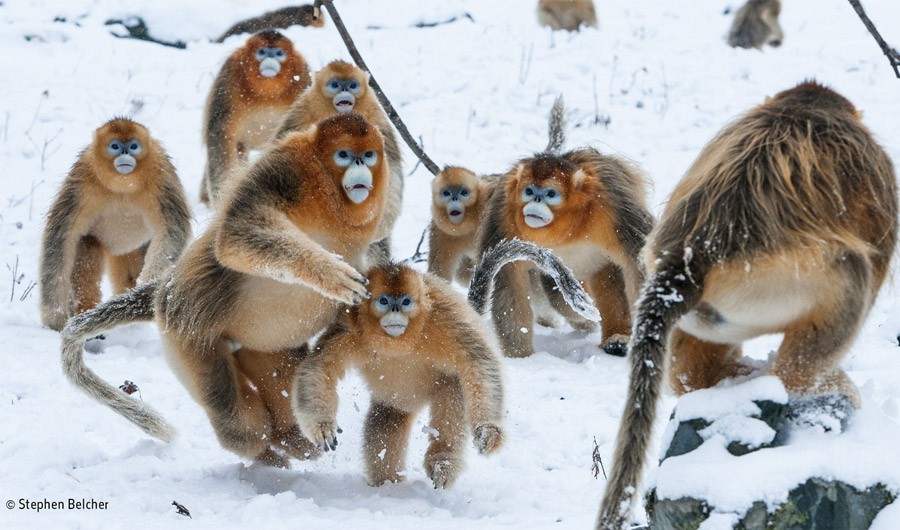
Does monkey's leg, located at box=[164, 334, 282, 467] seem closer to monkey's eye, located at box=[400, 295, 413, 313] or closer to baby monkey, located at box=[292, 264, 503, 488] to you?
baby monkey, located at box=[292, 264, 503, 488]

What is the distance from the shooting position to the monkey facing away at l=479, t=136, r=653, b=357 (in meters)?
6.69

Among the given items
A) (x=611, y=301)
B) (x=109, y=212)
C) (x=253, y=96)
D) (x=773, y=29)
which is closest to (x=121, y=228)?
(x=109, y=212)

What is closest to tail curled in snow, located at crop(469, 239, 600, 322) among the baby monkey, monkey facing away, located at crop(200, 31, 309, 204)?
the baby monkey

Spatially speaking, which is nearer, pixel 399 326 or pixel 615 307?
pixel 399 326

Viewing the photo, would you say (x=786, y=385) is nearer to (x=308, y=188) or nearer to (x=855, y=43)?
(x=308, y=188)

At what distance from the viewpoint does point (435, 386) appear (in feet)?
16.9

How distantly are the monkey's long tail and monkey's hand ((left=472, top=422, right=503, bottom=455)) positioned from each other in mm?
1510

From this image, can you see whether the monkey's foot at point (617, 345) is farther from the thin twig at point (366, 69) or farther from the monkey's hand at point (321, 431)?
the monkey's hand at point (321, 431)

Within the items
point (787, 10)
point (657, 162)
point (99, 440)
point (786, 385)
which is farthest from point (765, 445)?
point (787, 10)

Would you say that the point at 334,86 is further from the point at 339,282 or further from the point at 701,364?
the point at 701,364

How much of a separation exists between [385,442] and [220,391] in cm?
76

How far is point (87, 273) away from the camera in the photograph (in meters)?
7.81

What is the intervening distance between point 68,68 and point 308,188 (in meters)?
8.33

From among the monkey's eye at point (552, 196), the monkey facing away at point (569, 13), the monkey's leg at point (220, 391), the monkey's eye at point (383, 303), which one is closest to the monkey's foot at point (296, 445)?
the monkey's leg at point (220, 391)
